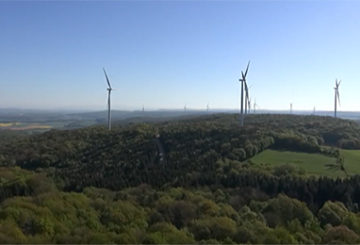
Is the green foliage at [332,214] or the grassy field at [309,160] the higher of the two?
the grassy field at [309,160]

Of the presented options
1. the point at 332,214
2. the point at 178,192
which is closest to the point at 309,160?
the point at 332,214

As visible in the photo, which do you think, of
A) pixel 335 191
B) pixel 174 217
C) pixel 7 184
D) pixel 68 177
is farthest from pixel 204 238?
pixel 68 177

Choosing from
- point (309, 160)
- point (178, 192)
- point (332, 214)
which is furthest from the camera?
point (309, 160)

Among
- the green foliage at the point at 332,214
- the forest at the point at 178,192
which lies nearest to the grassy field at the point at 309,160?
the forest at the point at 178,192

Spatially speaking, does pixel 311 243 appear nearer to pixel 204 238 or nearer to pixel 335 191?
pixel 204 238

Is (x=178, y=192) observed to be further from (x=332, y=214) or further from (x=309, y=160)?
(x=309, y=160)

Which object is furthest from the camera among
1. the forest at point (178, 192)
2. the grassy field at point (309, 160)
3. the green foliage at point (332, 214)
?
the grassy field at point (309, 160)

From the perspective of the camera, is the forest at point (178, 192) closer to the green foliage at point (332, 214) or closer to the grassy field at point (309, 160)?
the green foliage at point (332, 214)
